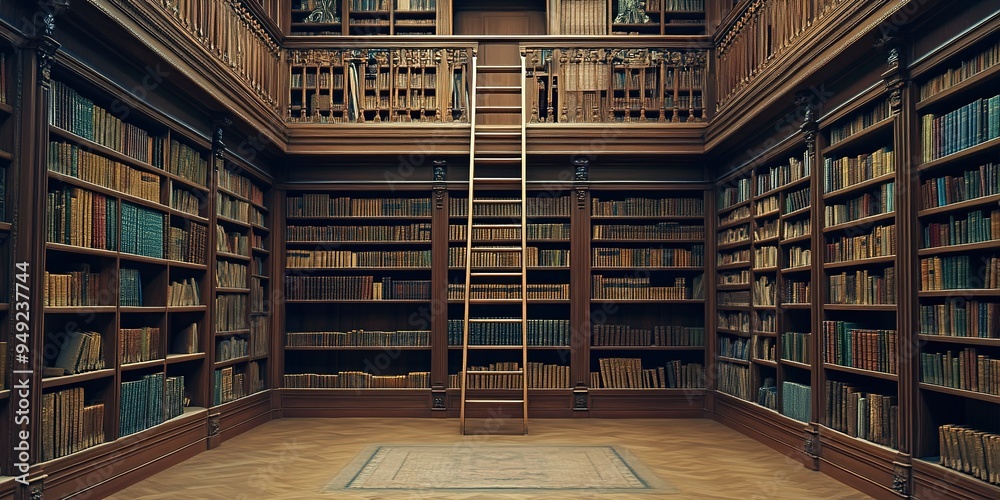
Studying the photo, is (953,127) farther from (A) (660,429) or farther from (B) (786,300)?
(A) (660,429)

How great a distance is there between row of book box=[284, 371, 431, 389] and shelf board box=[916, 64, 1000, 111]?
5645mm

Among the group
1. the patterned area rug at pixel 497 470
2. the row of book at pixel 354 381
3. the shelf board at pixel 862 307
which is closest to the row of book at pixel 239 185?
the row of book at pixel 354 381

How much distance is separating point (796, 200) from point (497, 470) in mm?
2996

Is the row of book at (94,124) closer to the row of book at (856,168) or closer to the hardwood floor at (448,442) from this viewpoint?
the hardwood floor at (448,442)

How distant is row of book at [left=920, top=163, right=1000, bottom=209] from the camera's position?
14.1 feet

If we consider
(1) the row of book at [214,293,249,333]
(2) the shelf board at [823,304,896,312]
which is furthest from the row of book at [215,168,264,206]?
(2) the shelf board at [823,304,896,312]

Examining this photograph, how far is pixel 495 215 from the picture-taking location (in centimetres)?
915

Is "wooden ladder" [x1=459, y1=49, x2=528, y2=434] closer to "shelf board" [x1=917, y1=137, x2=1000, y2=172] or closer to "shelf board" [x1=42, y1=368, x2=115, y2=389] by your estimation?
"shelf board" [x1=42, y1=368, x2=115, y2=389]

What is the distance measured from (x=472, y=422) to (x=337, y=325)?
6.13 ft

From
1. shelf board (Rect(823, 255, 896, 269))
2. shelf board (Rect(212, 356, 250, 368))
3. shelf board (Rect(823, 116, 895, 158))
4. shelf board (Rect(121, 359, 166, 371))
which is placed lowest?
shelf board (Rect(212, 356, 250, 368))

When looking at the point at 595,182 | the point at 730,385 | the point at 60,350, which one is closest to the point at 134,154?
the point at 60,350

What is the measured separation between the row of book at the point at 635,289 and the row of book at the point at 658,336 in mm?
307

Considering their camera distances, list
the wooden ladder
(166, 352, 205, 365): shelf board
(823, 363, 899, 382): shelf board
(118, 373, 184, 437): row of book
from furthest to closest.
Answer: the wooden ladder
(166, 352, 205, 365): shelf board
(118, 373, 184, 437): row of book
(823, 363, 899, 382): shelf board

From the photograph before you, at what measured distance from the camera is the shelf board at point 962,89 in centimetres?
424
